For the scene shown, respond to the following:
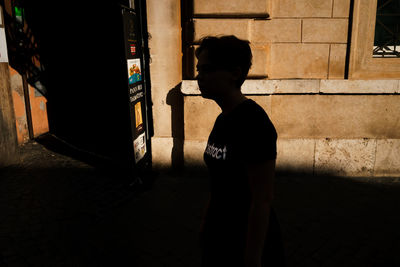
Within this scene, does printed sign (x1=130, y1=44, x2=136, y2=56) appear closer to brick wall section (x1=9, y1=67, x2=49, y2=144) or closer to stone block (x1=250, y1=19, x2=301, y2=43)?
stone block (x1=250, y1=19, x2=301, y2=43)

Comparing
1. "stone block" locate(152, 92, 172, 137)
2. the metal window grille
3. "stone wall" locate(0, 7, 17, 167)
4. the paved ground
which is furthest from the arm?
"stone wall" locate(0, 7, 17, 167)

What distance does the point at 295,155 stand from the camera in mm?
5691

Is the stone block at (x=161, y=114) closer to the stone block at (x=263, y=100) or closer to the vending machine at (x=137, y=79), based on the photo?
the vending machine at (x=137, y=79)

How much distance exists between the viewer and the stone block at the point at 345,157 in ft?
18.5

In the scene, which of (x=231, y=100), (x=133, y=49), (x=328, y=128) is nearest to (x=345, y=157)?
(x=328, y=128)

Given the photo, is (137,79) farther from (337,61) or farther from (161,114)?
(337,61)

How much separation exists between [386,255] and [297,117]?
106 inches

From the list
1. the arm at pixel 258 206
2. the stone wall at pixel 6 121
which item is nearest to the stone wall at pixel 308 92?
the stone wall at pixel 6 121

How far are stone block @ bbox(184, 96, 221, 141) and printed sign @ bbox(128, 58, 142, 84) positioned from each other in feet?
2.68

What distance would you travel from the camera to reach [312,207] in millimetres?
4578

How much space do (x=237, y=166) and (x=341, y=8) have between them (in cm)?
473

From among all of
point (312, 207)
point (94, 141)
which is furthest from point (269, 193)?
point (94, 141)

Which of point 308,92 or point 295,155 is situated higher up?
point 308,92

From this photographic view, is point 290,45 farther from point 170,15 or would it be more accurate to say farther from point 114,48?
point 114,48
